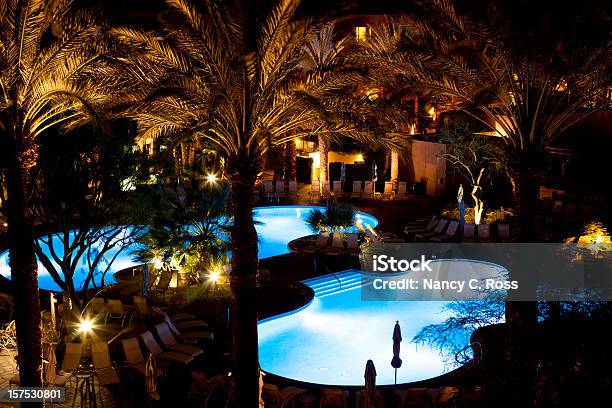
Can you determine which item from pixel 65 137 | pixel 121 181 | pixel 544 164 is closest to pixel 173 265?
pixel 121 181

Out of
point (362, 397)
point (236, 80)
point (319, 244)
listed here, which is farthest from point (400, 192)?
point (236, 80)

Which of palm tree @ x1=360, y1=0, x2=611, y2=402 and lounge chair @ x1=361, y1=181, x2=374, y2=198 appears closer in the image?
palm tree @ x1=360, y1=0, x2=611, y2=402

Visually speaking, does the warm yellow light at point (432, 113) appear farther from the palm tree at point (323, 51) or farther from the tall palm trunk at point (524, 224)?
the tall palm trunk at point (524, 224)

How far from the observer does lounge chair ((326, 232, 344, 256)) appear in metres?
21.2

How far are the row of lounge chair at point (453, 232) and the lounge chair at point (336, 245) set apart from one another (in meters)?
3.39

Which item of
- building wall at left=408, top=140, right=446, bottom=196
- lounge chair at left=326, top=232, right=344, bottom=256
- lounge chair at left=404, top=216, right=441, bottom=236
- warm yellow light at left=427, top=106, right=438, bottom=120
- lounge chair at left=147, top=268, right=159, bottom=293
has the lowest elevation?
lounge chair at left=147, top=268, right=159, bottom=293

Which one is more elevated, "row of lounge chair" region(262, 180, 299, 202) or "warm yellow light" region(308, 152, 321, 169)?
"warm yellow light" region(308, 152, 321, 169)

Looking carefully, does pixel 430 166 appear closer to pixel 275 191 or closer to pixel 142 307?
pixel 275 191

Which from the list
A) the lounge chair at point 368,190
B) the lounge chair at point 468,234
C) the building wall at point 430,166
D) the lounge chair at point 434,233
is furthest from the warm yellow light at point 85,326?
the building wall at point 430,166

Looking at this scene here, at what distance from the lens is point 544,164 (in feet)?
33.7

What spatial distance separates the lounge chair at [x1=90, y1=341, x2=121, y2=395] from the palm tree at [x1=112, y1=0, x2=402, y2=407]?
3.09m

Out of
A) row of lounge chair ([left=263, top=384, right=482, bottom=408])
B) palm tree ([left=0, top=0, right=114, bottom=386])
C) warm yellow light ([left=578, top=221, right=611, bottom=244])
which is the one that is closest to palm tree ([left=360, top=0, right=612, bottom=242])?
row of lounge chair ([left=263, top=384, right=482, bottom=408])

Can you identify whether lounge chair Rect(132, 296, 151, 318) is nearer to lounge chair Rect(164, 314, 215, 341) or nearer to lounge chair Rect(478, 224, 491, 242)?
lounge chair Rect(164, 314, 215, 341)

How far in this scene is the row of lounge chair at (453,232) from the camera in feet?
75.7
